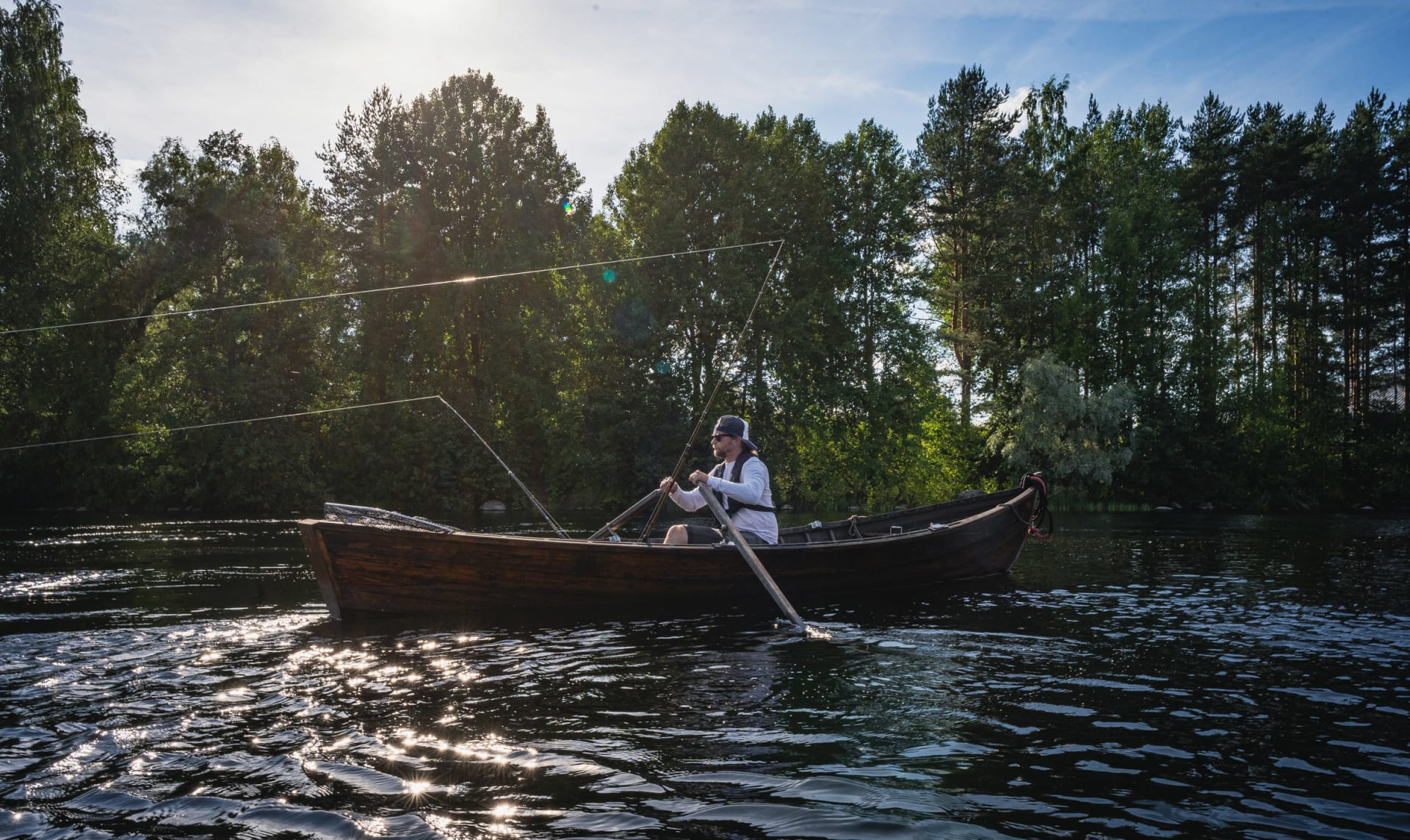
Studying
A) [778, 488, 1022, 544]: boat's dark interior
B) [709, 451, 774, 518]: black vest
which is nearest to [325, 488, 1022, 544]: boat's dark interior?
[778, 488, 1022, 544]: boat's dark interior

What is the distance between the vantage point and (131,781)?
402 centimetres

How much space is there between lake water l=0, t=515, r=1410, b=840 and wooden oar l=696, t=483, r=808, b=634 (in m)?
0.33

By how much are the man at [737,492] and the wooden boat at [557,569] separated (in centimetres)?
56

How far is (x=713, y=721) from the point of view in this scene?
5078mm

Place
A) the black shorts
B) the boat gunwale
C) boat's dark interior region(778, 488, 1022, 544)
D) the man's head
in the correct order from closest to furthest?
the boat gunwale, the man's head, the black shorts, boat's dark interior region(778, 488, 1022, 544)

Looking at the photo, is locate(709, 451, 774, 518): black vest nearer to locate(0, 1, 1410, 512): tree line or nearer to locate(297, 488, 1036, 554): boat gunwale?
locate(297, 488, 1036, 554): boat gunwale

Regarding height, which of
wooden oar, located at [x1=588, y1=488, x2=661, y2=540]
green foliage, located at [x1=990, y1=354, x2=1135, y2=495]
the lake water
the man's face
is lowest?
the lake water

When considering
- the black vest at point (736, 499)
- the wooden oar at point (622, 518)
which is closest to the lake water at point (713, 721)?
the wooden oar at point (622, 518)

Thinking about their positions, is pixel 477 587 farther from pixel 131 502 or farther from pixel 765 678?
pixel 131 502

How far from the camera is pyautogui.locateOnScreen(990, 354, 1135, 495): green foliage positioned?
32.4 meters

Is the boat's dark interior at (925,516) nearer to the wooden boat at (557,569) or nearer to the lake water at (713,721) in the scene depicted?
the wooden boat at (557,569)

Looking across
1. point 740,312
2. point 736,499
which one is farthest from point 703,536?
point 740,312

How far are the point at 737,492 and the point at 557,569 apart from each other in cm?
221

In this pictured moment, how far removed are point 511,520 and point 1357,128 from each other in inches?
1575
